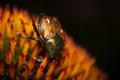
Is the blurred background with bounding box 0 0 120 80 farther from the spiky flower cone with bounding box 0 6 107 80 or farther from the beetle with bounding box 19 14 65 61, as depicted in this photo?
the beetle with bounding box 19 14 65 61

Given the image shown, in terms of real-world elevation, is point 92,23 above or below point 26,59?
below

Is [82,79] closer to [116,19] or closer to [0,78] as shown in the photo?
[0,78]

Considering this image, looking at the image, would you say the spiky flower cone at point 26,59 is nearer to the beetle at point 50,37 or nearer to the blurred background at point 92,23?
the beetle at point 50,37

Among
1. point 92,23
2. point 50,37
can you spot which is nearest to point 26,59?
point 50,37

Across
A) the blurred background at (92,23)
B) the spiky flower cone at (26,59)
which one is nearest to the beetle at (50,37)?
the spiky flower cone at (26,59)

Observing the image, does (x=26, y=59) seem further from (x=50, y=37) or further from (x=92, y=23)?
(x=92, y=23)

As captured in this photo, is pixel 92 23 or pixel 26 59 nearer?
pixel 26 59
